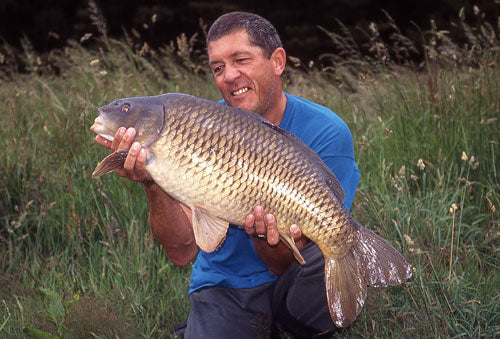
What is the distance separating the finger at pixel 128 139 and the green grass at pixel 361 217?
55 centimetres

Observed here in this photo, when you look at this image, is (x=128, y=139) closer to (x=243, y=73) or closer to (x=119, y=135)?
(x=119, y=135)

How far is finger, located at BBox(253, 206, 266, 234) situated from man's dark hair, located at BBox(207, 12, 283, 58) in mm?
791

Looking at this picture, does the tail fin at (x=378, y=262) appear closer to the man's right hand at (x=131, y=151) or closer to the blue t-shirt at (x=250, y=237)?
the blue t-shirt at (x=250, y=237)

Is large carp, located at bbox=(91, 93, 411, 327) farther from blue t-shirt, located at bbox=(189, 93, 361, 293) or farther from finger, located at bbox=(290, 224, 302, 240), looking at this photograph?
blue t-shirt, located at bbox=(189, 93, 361, 293)

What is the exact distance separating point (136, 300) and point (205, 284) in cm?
29

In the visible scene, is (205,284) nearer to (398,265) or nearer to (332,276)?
(332,276)

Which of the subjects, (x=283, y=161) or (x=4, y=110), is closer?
(x=283, y=161)

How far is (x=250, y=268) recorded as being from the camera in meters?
2.20

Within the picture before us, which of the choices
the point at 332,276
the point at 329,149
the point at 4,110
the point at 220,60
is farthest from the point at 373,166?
the point at 4,110

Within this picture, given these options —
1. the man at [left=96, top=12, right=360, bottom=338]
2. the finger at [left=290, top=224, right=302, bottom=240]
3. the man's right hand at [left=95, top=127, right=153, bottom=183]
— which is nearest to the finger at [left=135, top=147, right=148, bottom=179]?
the man's right hand at [left=95, top=127, right=153, bottom=183]

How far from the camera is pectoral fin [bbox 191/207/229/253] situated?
65.9 inches

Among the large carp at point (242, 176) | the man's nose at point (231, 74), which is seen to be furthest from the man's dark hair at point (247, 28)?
the large carp at point (242, 176)

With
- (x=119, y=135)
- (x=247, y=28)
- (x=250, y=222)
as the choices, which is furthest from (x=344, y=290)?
(x=247, y=28)

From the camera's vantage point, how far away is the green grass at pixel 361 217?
6.70 ft
